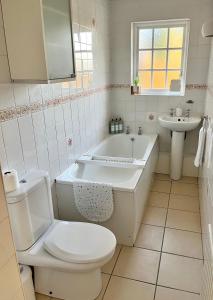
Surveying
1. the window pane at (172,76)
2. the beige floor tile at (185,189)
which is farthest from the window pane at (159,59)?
the beige floor tile at (185,189)

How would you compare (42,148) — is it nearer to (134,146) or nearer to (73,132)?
(73,132)

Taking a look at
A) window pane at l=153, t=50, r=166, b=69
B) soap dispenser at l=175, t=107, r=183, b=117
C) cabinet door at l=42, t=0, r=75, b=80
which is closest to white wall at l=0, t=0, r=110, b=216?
cabinet door at l=42, t=0, r=75, b=80

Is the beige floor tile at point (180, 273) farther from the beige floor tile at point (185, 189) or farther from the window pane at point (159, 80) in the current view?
the window pane at point (159, 80)

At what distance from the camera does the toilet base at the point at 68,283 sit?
67.4 inches

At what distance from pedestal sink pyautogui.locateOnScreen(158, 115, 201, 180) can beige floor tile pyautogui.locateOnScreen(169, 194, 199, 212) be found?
0.48 metres

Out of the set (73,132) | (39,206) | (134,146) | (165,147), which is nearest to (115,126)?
(134,146)

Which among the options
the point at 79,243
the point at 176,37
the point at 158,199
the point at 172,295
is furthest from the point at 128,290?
the point at 176,37

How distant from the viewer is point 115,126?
12.1 feet

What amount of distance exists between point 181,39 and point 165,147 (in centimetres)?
148

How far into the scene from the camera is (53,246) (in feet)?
5.43

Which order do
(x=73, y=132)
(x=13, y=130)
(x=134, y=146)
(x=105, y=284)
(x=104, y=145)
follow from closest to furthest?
(x=13, y=130)
(x=105, y=284)
(x=73, y=132)
(x=104, y=145)
(x=134, y=146)

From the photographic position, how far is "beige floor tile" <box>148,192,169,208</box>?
9.65ft

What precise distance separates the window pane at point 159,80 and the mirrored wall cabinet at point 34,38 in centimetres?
207

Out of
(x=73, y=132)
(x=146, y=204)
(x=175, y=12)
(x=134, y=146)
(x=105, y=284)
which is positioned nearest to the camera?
(x=105, y=284)
